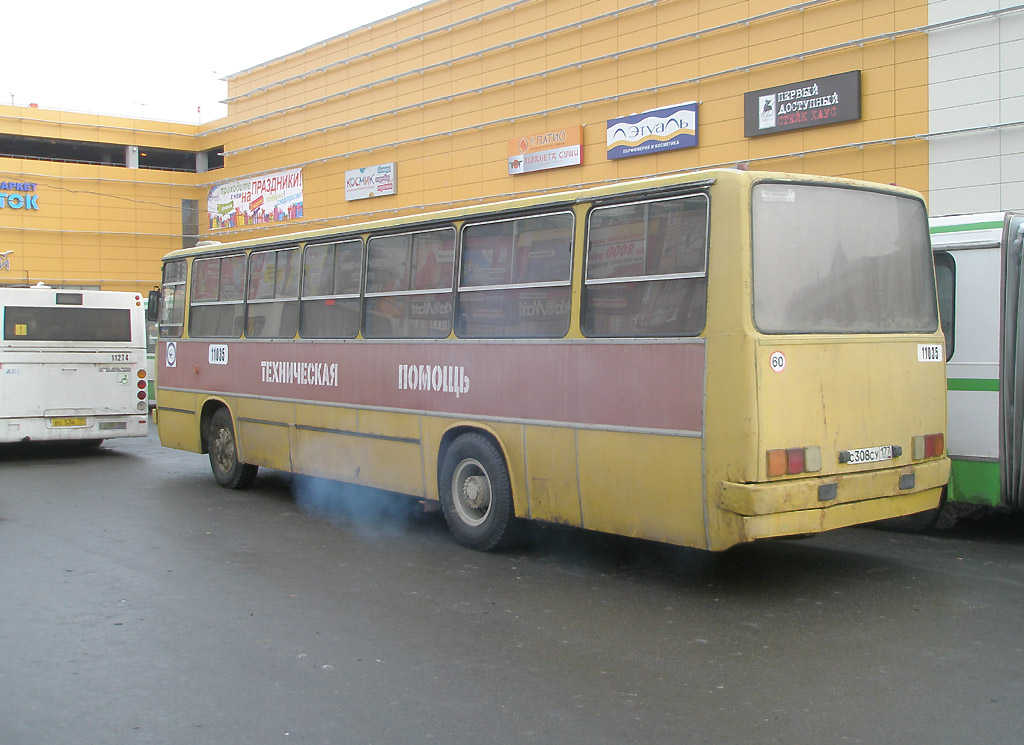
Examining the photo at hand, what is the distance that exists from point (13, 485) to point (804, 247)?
10442 mm

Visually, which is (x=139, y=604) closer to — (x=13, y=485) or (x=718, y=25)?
(x=13, y=485)

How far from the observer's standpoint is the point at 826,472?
255 inches

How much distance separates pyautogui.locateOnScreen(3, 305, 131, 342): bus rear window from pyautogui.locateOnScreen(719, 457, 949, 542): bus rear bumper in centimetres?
1282

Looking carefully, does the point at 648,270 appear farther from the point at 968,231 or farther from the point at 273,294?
the point at 273,294

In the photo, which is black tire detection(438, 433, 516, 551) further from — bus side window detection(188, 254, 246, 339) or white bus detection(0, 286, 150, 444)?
white bus detection(0, 286, 150, 444)

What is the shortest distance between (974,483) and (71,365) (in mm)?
13211

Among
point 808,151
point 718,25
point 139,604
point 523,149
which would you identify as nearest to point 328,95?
point 523,149

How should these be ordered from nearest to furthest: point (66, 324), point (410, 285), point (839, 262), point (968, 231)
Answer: point (839, 262)
point (968, 231)
point (410, 285)
point (66, 324)

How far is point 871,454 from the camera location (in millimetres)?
6746

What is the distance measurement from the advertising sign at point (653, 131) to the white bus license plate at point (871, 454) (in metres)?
19.2

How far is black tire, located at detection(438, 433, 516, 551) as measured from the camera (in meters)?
8.00

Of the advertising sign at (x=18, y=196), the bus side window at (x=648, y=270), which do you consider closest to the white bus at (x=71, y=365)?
the bus side window at (x=648, y=270)

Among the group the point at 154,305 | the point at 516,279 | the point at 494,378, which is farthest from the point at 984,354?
the point at 154,305

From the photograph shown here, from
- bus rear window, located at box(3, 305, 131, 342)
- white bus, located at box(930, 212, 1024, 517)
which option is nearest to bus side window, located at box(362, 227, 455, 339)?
white bus, located at box(930, 212, 1024, 517)
